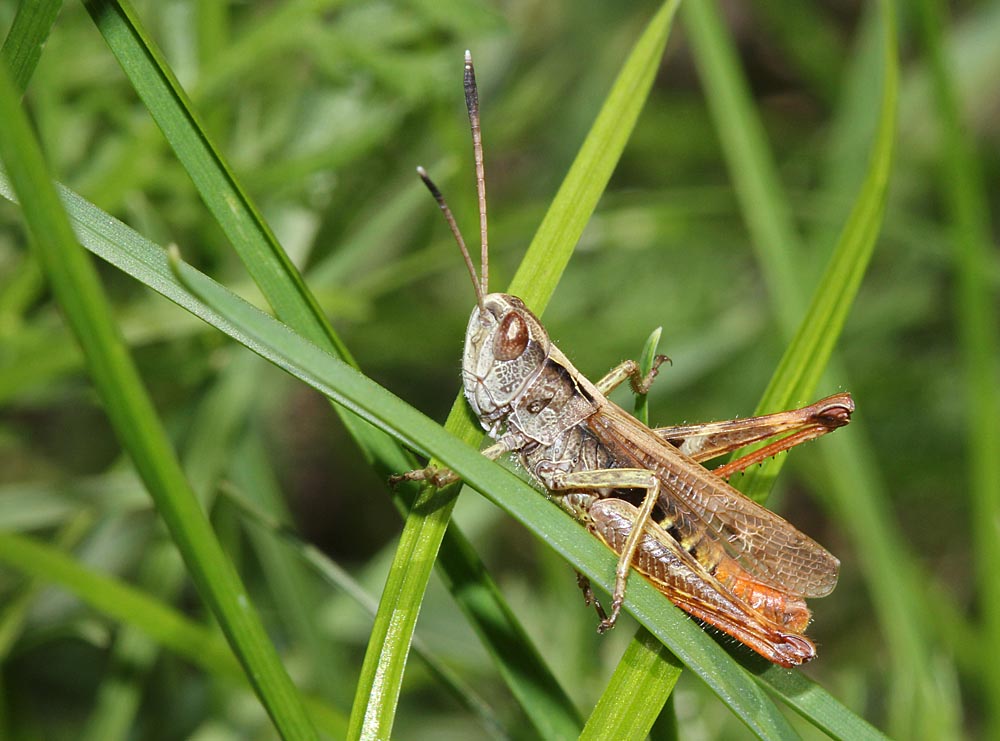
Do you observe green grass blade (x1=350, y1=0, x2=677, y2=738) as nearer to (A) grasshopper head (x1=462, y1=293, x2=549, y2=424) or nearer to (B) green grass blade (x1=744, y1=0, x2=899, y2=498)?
(A) grasshopper head (x1=462, y1=293, x2=549, y2=424)

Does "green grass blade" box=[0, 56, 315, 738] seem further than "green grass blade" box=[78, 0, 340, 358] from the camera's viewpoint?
No

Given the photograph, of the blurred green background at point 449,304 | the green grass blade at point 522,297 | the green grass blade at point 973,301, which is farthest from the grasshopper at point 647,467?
the green grass blade at point 973,301

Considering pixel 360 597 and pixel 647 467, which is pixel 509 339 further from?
pixel 360 597

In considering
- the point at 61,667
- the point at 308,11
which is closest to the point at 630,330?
the point at 308,11

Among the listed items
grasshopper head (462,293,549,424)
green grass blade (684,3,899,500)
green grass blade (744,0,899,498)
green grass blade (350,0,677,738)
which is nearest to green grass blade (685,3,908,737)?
green grass blade (684,3,899,500)

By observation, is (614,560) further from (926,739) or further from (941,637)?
(941,637)

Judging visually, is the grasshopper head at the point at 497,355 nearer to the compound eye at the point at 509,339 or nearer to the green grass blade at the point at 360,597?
the compound eye at the point at 509,339
